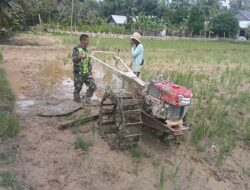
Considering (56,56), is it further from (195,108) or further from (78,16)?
(78,16)

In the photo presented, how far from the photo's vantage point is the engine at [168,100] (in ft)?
20.2

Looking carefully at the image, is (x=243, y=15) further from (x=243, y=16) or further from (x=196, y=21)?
(x=196, y=21)

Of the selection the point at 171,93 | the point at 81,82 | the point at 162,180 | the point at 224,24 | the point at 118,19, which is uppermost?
the point at 118,19

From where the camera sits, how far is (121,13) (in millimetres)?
73500

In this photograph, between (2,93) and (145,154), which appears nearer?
(145,154)

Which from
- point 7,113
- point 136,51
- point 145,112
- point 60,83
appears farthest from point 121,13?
point 145,112

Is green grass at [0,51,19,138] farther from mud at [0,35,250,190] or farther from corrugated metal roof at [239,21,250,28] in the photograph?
corrugated metal roof at [239,21,250,28]

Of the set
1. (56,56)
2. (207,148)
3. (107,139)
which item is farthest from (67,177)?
(56,56)

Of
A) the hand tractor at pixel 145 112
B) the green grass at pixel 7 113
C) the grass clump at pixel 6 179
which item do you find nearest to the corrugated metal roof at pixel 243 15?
the green grass at pixel 7 113

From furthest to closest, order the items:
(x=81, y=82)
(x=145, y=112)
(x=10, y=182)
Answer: (x=81, y=82) → (x=145, y=112) → (x=10, y=182)

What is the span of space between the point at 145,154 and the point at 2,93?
3907 millimetres

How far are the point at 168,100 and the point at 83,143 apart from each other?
1.49 metres

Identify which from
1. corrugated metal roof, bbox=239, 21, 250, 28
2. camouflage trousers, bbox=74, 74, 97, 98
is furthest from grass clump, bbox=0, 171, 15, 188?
corrugated metal roof, bbox=239, 21, 250, 28

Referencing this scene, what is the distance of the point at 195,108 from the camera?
8.80m
